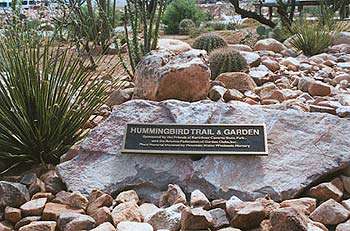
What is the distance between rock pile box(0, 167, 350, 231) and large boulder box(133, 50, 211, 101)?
1.52 meters

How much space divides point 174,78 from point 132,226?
1963 mm

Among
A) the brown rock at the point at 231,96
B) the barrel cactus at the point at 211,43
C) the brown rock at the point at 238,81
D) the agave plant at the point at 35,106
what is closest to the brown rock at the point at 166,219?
the agave plant at the point at 35,106

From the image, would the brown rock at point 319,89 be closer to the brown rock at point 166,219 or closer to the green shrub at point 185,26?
the brown rock at point 166,219

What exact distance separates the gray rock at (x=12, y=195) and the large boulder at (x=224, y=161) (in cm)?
27

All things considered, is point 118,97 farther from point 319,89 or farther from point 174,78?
point 319,89

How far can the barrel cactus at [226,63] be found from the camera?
5934 millimetres

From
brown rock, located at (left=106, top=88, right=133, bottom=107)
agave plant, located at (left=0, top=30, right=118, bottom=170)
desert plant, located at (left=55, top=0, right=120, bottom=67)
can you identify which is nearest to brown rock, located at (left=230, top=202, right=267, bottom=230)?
agave plant, located at (left=0, top=30, right=118, bottom=170)

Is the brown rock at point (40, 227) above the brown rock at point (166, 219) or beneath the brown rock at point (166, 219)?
beneath

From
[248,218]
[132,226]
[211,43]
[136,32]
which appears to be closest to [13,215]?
[132,226]

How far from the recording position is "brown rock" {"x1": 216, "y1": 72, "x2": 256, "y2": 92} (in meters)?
5.35

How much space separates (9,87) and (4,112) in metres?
0.16

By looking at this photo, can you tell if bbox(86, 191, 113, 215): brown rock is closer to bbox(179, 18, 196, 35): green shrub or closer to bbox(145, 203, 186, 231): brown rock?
bbox(145, 203, 186, 231): brown rock

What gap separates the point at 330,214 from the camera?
264cm

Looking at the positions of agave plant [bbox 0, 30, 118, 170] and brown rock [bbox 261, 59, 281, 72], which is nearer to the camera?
agave plant [bbox 0, 30, 118, 170]
